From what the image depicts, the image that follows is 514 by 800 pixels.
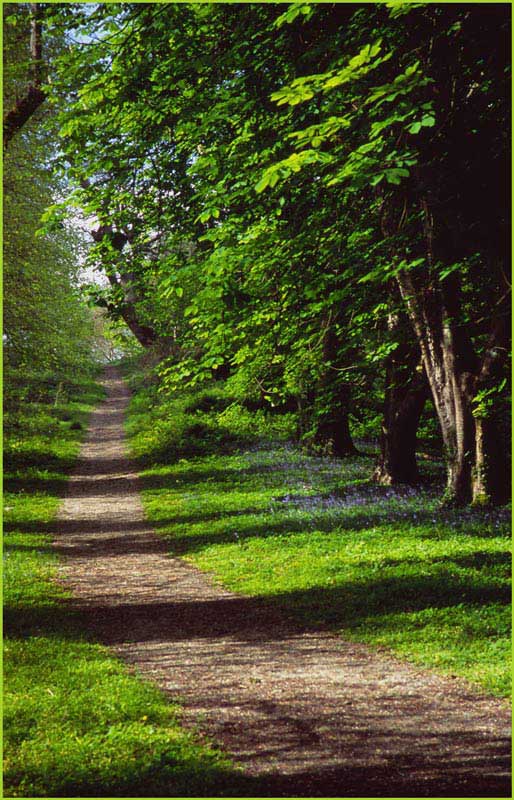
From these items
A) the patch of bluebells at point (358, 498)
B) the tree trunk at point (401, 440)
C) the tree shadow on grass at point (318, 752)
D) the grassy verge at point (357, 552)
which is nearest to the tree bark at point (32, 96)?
the grassy verge at point (357, 552)

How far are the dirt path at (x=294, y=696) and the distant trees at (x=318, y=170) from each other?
163 inches

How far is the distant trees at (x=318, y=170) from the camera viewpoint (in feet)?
28.7

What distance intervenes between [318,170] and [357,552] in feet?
21.2

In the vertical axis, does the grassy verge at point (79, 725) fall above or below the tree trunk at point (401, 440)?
below

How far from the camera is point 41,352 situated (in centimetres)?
2192

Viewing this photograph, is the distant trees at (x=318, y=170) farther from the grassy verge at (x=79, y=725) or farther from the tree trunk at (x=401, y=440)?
the grassy verge at (x=79, y=725)

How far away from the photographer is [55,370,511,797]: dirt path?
17.7ft

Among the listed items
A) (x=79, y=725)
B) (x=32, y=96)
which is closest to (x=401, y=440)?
(x=32, y=96)

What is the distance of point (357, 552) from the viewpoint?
12.0 meters

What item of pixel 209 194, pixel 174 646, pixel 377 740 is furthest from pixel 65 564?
pixel 377 740

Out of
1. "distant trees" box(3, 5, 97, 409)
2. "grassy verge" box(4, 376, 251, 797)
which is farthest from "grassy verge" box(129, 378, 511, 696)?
"distant trees" box(3, 5, 97, 409)

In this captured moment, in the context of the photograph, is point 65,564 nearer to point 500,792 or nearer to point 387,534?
point 387,534

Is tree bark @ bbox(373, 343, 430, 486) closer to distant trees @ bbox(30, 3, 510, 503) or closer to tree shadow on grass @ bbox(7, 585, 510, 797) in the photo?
distant trees @ bbox(30, 3, 510, 503)

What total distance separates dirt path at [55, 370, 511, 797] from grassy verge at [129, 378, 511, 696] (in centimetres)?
54
